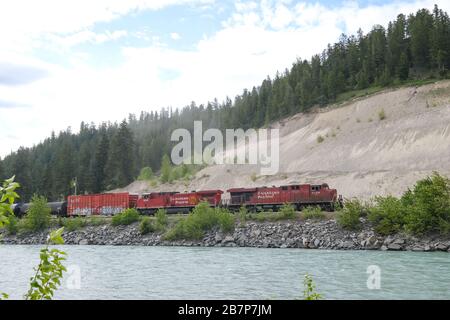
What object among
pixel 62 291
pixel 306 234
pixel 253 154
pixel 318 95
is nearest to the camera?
pixel 62 291

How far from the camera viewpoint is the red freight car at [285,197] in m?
51.3

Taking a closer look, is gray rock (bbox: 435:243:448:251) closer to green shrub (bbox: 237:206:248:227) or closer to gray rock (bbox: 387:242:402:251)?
gray rock (bbox: 387:242:402:251)

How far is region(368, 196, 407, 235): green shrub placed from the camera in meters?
40.8

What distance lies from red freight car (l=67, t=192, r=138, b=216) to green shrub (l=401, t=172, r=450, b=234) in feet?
127

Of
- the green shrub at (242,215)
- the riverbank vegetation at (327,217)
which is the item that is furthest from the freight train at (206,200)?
the riverbank vegetation at (327,217)

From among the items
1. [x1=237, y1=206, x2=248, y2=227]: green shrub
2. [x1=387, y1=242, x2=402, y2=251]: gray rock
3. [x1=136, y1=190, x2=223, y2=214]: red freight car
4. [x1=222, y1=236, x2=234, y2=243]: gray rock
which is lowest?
[x1=222, y1=236, x2=234, y2=243]: gray rock

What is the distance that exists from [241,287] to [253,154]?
3126 inches

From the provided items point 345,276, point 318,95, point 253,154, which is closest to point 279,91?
point 318,95

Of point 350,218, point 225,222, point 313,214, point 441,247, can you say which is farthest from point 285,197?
point 441,247

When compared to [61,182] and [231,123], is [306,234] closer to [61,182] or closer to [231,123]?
[61,182]

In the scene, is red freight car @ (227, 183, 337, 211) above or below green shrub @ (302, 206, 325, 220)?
above

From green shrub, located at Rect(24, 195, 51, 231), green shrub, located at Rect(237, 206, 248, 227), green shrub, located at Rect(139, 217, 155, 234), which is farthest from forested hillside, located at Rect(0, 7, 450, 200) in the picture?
green shrub, located at Rect(237, 206, 248, 227)

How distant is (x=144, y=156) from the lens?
14088 centimetres

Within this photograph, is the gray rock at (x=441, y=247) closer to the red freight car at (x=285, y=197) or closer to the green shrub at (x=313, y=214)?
the green shrub at (x=313, y=214)
